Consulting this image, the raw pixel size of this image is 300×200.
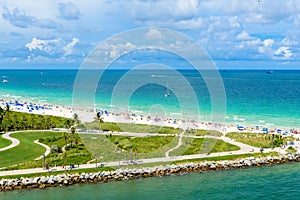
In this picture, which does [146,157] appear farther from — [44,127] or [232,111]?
[232,111]

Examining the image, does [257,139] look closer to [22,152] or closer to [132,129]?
[132,129]

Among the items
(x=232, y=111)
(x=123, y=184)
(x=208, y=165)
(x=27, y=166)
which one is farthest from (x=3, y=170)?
(x=232, y=111)

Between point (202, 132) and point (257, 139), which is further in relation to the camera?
point (202, 132)

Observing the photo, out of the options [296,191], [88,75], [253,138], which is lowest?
[296,191]

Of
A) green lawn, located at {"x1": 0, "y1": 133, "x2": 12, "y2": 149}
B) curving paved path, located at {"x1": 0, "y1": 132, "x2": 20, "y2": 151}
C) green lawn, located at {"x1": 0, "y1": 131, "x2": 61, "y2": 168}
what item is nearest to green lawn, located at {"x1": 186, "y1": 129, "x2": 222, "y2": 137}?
green lawn, located at {"x1": 0, "y1": 131, "x2": 61, "y2": 168}

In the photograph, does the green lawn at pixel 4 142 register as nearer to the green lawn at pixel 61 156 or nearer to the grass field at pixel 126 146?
the green lawn at pixel 61 156

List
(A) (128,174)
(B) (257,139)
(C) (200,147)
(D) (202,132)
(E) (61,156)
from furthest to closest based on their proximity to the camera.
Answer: (D) (202,132) < (B) (257,139) < (C) (200,147) < (E) (61,156) < (A) (128,174)

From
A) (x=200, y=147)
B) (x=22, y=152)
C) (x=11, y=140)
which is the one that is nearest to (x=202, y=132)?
(x=200, y=147)
